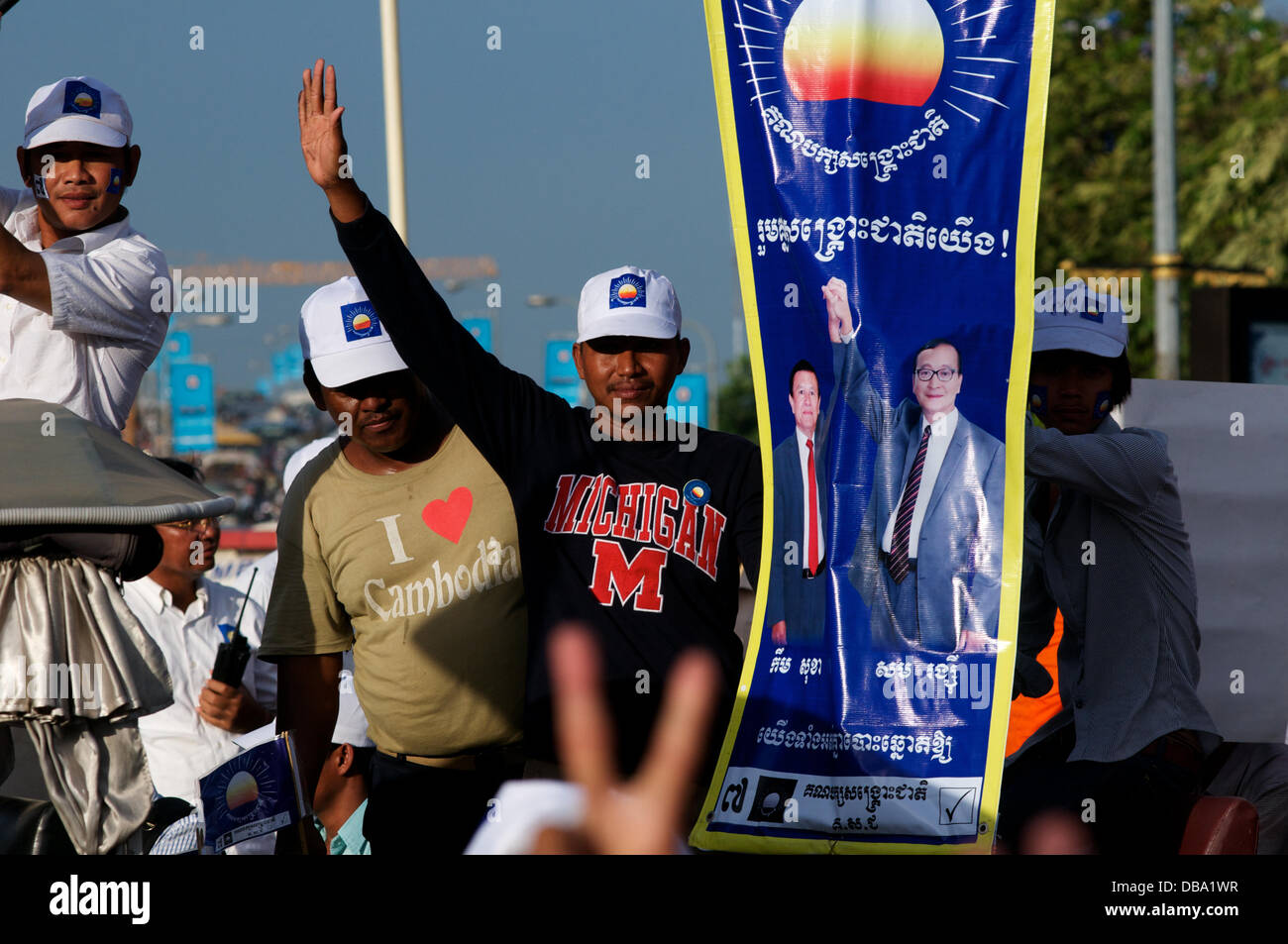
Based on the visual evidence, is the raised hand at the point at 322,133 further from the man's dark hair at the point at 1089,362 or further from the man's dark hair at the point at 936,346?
the man's dark hair at the point at 1089,362

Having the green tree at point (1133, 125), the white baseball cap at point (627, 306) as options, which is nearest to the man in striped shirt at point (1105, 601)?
the white baseball cap at point (627, 306)

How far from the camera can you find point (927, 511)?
11.0ft

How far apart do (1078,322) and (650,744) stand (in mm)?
1628

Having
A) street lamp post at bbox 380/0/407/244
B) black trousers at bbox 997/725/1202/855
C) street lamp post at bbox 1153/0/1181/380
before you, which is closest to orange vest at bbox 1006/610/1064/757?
black trousers at bbox 997/725/1202/855

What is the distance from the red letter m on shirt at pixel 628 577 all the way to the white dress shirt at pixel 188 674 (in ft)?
7.79

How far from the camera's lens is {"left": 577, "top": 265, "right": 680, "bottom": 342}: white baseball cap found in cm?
380

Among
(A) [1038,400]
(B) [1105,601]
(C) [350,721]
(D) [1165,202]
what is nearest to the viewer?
(B) [1105,601]

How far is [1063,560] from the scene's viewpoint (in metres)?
4.07

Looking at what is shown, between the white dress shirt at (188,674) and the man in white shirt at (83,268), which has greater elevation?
the man in white shirt at (83,268)

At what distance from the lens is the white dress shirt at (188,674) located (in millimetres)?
5508

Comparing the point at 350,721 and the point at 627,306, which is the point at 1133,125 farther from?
the point at 627,306

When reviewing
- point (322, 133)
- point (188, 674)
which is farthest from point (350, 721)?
point (322, 133)
